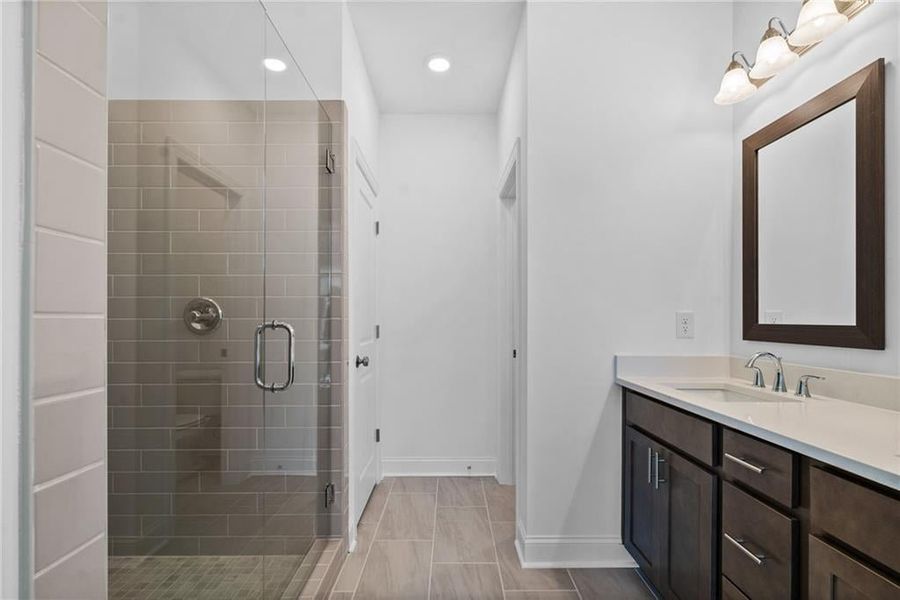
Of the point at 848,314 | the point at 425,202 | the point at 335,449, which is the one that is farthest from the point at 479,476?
the point at 848,314

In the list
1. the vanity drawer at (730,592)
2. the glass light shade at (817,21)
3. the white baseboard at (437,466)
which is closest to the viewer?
the vanity drawer at (730,592)

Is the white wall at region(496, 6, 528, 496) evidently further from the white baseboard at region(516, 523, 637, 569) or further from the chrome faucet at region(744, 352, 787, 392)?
the chrome faucet at region(744, 352, 787, 392)

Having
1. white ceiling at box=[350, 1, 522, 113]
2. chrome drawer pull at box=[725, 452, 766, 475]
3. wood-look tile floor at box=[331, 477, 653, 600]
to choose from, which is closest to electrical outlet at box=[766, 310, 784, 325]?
chrome drawer pull at box=[725, 452, 766, 475]

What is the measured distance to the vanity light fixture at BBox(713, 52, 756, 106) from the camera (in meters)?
2.16

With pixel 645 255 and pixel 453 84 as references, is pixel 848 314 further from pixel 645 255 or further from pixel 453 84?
pixel 453 84

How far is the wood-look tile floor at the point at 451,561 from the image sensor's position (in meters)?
2.16

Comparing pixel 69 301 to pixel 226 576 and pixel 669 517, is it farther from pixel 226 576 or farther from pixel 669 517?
pixel 669 517

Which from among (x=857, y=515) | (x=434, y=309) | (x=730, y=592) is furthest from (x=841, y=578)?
(x=434, y=309)

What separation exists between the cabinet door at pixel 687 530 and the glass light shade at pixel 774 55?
1.48 metres

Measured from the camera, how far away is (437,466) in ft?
12.2

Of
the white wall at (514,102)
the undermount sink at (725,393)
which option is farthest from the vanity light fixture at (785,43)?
the undermount sink at (725,393)

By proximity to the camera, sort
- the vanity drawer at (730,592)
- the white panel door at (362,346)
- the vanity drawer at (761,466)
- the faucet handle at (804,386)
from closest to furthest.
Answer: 1. the vanity drawer at (761,466)
2. the vanity drawer at (730,592)
3. the faucet handle at (804,386)
4. the white panel door at (362,346)

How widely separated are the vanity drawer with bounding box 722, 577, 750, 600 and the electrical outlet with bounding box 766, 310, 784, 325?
1.05 m

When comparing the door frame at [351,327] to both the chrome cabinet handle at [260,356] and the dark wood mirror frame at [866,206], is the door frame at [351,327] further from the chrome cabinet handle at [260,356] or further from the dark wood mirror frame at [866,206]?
the dark wood mirror frame at [866,206]
